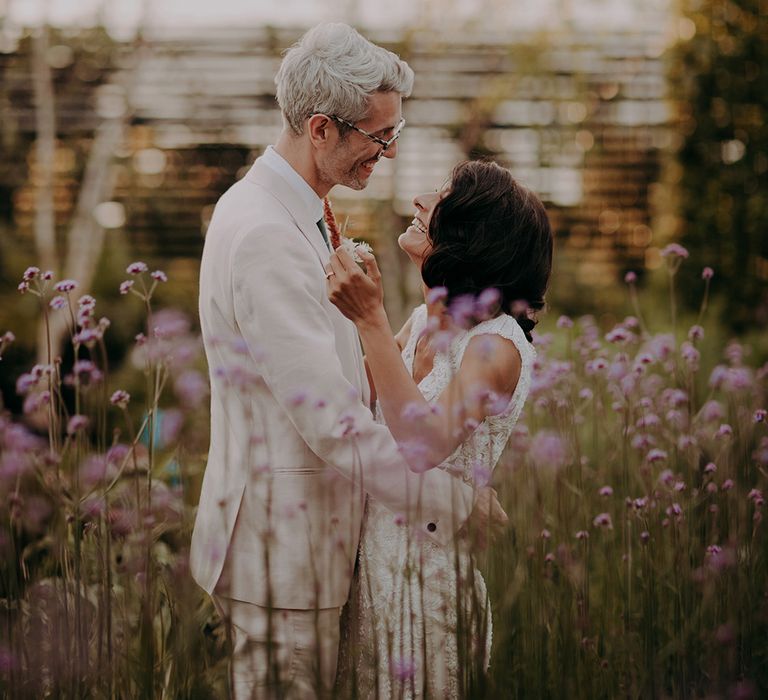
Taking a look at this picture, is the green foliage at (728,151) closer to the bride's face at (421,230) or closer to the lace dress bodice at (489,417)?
the bride's face at (421,230)

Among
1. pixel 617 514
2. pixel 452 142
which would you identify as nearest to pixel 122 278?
pixel 452 142

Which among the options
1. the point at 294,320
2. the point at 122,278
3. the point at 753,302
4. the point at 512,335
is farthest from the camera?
the point at 122,278

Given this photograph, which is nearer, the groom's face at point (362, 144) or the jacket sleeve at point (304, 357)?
the jacket sleeve at point (304, 357)

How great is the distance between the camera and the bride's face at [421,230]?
2.82m

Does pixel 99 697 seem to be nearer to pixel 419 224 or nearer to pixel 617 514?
pixel 419 224

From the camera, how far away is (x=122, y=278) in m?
9.66

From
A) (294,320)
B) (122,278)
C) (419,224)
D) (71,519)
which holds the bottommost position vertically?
(71,519)

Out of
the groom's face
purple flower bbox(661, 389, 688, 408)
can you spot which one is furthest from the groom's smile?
purple flower bbox(661, 389, 688, 408)

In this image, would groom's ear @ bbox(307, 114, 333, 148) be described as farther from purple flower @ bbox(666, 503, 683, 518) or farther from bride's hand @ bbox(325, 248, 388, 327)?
purple flower @ bbox(666, 503, 683, 518)

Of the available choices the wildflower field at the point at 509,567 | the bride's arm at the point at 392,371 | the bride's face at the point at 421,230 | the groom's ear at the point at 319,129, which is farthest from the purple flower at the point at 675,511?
the groom's ear at the point at 319,129

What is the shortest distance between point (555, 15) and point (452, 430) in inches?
347

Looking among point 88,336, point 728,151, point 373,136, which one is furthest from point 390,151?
point 728,151

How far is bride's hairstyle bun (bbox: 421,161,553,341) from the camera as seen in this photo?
2.70m

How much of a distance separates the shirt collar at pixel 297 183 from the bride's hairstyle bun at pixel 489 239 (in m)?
0.35
